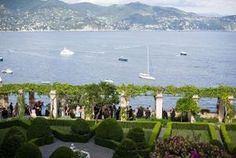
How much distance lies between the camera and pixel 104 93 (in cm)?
3672

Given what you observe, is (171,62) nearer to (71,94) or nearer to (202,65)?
(202,65)

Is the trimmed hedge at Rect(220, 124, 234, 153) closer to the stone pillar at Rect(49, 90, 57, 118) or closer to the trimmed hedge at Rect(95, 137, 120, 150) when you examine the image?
the trimmed hedge at Rect(95, 137, 120, 150)

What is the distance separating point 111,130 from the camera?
97.4 ft

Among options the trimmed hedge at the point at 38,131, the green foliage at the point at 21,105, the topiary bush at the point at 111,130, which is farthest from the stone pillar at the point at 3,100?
the topiary bush at the point at 111,130

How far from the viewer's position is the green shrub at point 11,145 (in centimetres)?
2484

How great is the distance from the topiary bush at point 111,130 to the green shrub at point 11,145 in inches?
244

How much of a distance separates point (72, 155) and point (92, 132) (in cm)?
1033

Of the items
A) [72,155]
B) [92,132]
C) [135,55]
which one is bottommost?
[135,55]

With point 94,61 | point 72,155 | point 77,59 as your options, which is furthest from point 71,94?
point 77,59

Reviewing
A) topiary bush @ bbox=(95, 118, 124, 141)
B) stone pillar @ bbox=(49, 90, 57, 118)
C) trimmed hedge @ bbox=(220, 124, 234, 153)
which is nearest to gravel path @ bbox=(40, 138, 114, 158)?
topiary bush @ bbox=(95, 118, 124, 141)

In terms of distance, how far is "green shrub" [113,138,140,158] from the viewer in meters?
23.9

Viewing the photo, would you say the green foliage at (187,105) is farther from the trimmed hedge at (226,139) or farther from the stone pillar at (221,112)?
the trimmed hedge at (226,139)

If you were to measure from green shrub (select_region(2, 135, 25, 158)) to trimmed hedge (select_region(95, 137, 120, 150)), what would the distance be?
19.7 feet

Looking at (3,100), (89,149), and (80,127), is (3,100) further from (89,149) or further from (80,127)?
(89,149)
